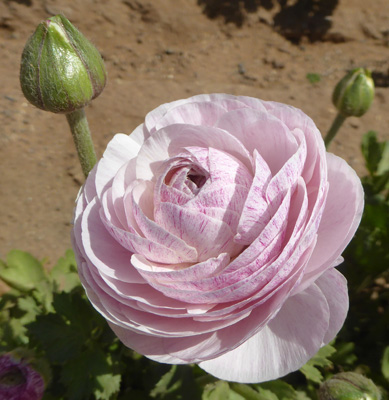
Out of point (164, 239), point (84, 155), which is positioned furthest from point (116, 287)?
point (84, 155)

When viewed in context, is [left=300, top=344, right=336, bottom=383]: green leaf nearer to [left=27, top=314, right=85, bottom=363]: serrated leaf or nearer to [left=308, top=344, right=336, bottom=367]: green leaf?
[left=308, top=344, right=336, bottom=367]: green leaf

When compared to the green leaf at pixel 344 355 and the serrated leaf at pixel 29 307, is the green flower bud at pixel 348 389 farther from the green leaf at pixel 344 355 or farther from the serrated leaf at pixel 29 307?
the serrated leaf at pixel 29 307

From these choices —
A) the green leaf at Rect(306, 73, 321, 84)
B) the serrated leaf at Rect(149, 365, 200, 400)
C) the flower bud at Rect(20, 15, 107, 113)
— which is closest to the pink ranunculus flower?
the flower bud at Rect(20, 15, 107, 113)

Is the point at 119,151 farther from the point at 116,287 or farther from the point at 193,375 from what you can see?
the point at 193,375

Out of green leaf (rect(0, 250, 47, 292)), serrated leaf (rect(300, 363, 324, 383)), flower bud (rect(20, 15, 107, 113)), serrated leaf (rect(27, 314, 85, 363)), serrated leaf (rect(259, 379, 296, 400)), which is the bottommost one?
green leaf (rect(0, 250, 47, 292))

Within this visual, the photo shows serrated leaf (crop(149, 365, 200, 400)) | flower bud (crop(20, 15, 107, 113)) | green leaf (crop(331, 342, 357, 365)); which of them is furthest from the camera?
green leaf (crop(331, 342, 357, 365))

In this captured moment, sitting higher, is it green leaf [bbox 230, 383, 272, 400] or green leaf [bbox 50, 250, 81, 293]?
green leaf [bbox 230, 383, 272, 400]

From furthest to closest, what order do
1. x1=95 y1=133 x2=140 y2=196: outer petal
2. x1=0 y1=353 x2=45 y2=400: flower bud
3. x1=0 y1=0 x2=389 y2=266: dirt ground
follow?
x1=0 y1=0 x2=389 y2=266: dirt ground < x1=0 y1=353 x2=45 y2=400: flower bud < x1=95 y1=133 x2=140 y2=196: outer petal

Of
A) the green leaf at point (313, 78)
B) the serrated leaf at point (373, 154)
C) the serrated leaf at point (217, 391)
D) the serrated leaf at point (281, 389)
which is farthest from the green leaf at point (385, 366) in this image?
the green leaf at point (313, 78)
